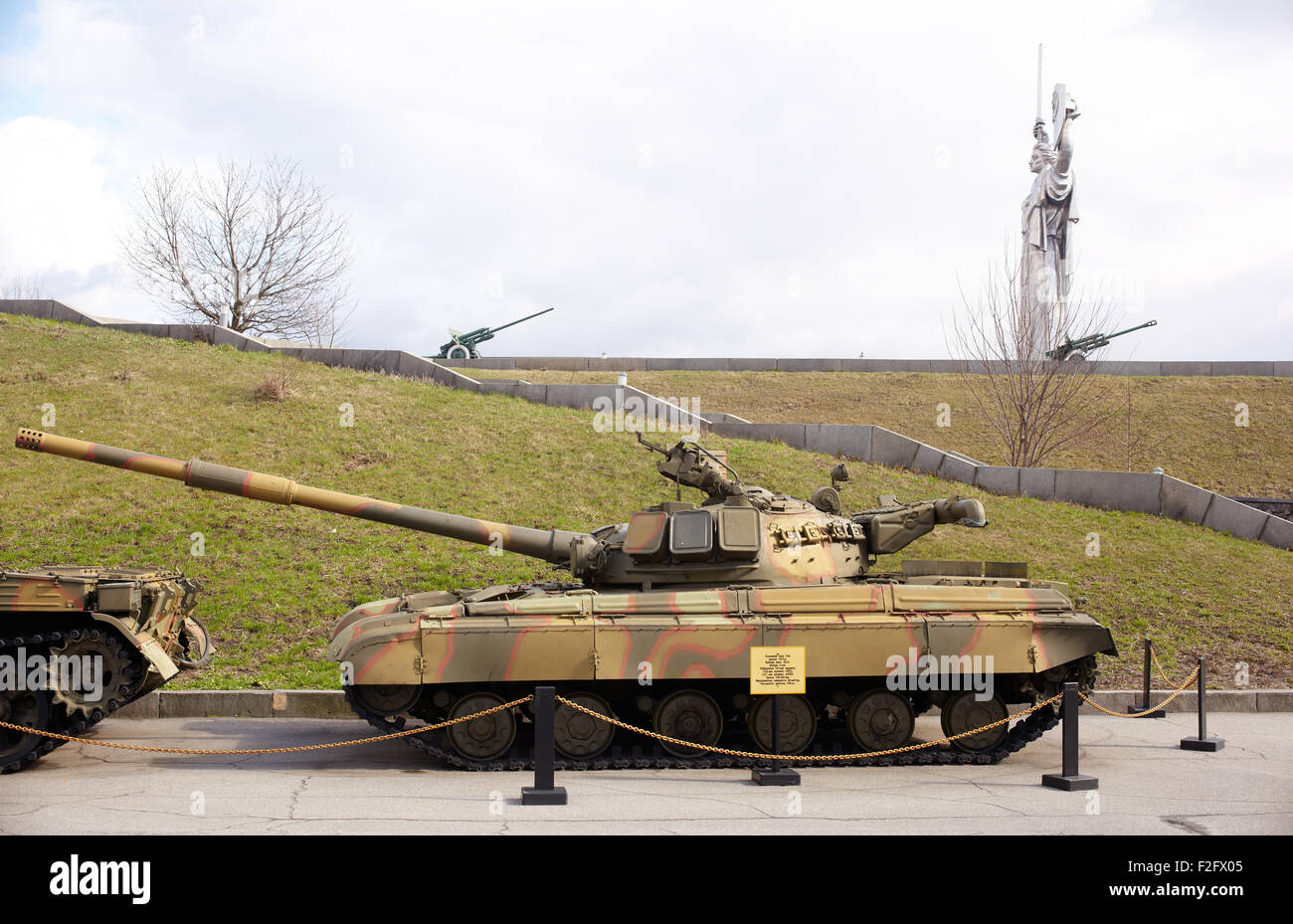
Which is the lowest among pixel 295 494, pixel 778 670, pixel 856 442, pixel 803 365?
pixel 778 670

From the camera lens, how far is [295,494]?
11953 millimetres

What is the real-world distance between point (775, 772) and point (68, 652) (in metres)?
6.82

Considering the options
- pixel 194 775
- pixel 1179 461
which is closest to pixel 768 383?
pixel 1179 461

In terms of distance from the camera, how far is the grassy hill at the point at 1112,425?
2814 centimetres

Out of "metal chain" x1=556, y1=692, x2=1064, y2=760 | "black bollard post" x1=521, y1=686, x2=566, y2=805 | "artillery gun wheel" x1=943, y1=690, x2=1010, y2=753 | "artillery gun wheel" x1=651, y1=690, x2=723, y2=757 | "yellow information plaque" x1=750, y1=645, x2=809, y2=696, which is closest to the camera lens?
"black bollard post" x1=521, y1=686, x2=566, y2=805

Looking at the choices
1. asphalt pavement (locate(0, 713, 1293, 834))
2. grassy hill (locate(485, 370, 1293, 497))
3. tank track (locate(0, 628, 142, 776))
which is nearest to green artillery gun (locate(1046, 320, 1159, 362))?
grassy hill (locate(485, 370, 1293, 497))

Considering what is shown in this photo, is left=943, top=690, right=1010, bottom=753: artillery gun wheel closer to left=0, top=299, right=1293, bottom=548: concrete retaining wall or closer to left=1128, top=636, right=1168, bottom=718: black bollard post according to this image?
left=1128, top=636, right=1168, bottom=718: black bollard post

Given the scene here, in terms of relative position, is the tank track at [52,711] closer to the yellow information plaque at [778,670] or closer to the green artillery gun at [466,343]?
the yellow information plaque at [778,670]

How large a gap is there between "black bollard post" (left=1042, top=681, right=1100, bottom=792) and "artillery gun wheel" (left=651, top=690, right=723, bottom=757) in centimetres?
315

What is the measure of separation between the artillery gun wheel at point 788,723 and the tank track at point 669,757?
0.21 m

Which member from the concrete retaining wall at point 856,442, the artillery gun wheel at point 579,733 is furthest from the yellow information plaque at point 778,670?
the concrete retaining wall at point 856,442

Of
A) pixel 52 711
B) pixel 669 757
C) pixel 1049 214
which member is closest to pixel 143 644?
pixel 52 711

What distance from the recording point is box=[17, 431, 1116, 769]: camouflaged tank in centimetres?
1058

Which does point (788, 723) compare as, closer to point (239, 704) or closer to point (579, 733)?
point (579, 733)
